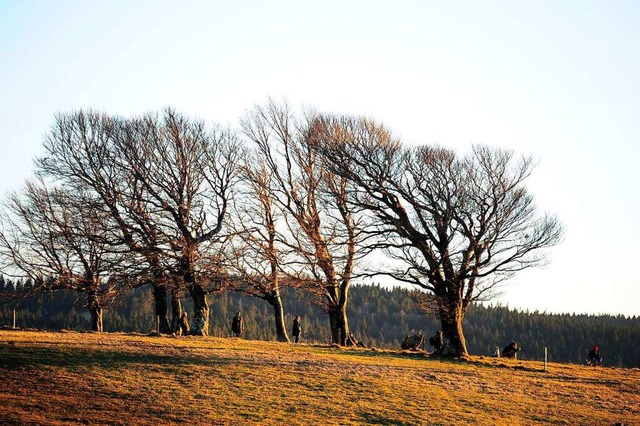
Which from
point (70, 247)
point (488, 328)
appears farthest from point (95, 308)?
point (488, 328)

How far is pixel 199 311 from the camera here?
2005 inches

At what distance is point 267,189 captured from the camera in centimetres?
5394

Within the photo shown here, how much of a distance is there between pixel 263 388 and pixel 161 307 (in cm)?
2297

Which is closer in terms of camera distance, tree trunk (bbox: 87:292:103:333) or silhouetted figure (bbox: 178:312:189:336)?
silhouetted figure (bbox: 178:312:189:336)

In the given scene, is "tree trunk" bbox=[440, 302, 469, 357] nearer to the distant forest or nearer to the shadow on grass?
the shadow on grass

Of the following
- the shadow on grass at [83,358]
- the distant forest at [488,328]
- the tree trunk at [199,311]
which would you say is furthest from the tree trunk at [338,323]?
the distant forest at [488,328]

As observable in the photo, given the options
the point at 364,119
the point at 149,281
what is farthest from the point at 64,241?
the point at 364,119

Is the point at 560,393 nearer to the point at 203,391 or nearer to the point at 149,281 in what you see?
the point at 203,391

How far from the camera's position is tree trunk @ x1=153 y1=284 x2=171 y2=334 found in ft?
172

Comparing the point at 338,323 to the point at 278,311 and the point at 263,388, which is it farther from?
the point at 263,388

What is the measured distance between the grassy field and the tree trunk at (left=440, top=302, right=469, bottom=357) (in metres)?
3.52

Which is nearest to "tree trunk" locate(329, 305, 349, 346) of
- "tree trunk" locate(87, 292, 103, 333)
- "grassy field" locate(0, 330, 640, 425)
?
"grassy field" locate(0, 330, 640, 425)

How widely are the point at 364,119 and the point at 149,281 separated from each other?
15625 millimetres

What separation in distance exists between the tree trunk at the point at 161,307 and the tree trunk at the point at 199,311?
7.62 feet
